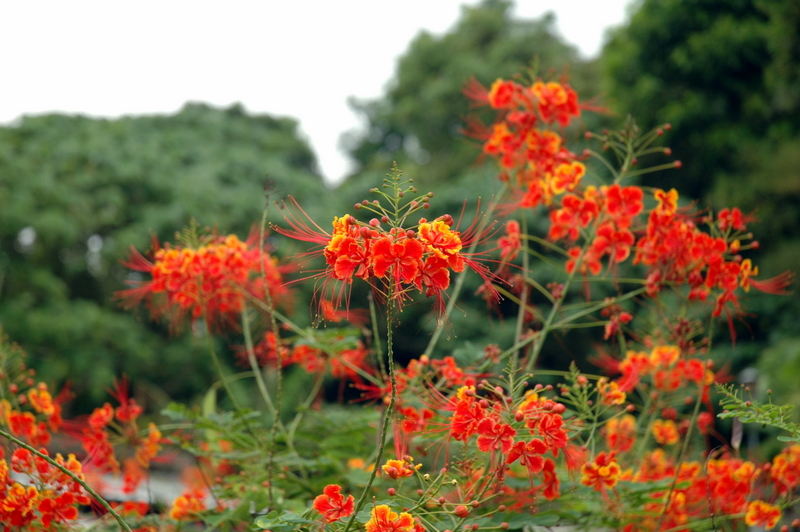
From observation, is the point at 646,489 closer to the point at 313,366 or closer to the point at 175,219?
the point at 313,366

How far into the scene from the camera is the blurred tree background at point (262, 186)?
10.1m

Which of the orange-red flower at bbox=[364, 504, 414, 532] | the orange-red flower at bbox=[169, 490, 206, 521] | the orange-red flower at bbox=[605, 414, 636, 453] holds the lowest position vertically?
the orange-red flower at bbox=[605, 414, 636, 453]

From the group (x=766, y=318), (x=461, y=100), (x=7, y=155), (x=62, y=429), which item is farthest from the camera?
(x=461, y=100)

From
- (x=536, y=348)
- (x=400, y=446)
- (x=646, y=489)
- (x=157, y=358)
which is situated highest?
(x=536, y=348)

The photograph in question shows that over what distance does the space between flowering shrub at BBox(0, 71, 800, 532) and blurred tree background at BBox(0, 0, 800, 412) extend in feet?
20.2

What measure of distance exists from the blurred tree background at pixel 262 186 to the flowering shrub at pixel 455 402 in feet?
20.2

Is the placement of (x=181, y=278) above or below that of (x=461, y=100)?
below

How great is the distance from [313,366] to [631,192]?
145cm

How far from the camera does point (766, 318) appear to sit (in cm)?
1088

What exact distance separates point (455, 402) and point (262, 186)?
7.38m

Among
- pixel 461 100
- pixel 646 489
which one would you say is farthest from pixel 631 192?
pixel 461 100

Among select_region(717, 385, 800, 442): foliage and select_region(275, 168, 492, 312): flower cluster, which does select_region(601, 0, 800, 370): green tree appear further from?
select_region(275, 168, 492, 312): flower cluster

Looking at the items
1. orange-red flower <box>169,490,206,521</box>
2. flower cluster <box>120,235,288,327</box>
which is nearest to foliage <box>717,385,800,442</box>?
flower cluster <box>120,235,288,327</box>

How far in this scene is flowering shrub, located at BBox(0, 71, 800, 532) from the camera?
5.31ft
